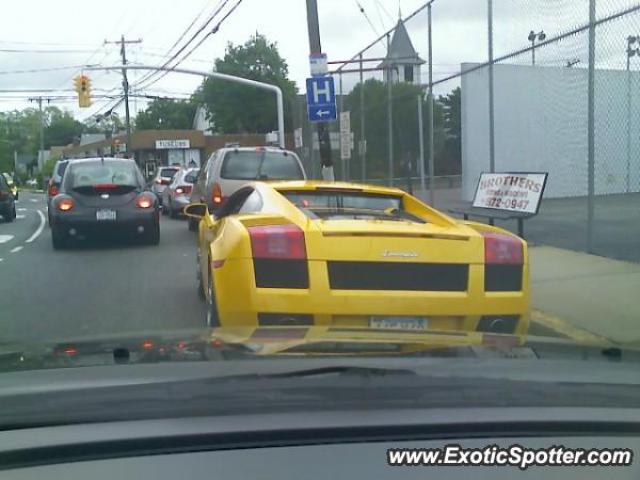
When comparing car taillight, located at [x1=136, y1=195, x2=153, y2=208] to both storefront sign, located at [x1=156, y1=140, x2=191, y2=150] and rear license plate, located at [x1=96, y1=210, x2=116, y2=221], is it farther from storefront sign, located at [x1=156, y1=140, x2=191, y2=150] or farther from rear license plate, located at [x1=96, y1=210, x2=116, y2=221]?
storefront sign, located at [x1=156, y1=140, x2=191, y2=150]

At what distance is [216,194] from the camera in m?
14.8

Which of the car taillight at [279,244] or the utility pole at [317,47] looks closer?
the car taillight at [279,244]

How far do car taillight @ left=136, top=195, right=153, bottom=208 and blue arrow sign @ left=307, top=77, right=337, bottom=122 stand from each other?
4.47 m

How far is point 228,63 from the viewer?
232 ft

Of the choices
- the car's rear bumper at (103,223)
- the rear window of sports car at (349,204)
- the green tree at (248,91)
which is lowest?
the car's rear bumper at (103,223)

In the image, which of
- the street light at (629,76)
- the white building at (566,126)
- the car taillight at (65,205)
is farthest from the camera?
the car taillight at (65,205)

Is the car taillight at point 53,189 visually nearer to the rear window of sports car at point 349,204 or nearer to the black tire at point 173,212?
the black tire at point 173,212

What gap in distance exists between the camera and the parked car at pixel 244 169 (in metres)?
14.9

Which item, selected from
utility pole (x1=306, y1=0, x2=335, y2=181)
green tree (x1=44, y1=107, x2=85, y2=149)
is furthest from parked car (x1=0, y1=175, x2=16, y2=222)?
green tree (x1=44, y1=107, x2=85, y2=149)

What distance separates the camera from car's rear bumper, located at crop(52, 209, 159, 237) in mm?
13961

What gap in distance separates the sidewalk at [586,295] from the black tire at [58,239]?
8.16 meters

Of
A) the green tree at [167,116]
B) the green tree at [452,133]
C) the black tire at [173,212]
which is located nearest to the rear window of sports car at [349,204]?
Answer: the green tree at [452,133]

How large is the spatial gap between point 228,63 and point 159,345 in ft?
228

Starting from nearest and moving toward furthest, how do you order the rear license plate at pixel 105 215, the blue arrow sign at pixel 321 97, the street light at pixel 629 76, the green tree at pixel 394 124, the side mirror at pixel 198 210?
the side mirror at pixel 198 210
the street light at pixel 629 76
the rear license plate at pixel 105 215
the blue arrow sign at pixel 321 97
the green tree at pixel 394 124
